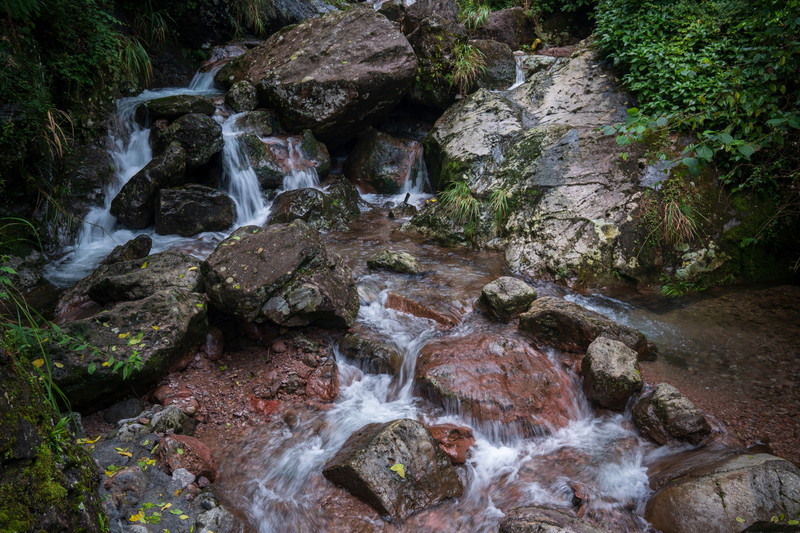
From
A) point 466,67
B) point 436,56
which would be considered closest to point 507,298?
point 466,67

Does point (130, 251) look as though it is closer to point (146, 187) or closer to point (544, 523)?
point (146, 187)

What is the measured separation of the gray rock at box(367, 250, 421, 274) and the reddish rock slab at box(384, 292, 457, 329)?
679 millimetres

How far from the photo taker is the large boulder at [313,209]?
7570 mm

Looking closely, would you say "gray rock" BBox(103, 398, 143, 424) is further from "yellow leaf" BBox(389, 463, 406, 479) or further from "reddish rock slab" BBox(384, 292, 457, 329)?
"reddish rock slab" BBox(384, 292, 457, 329)

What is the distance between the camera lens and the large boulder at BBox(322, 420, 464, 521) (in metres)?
3.03

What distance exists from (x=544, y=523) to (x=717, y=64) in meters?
6.79

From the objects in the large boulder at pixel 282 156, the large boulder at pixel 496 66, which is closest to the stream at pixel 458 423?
the large boulder at pixel 282 156

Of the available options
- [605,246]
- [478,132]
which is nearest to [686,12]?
[478,132]

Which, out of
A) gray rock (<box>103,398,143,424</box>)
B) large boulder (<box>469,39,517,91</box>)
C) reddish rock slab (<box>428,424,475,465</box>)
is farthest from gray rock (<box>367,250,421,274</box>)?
large boulder (<box>469,39,517,91</box>)

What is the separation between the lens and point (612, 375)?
12.7 ft

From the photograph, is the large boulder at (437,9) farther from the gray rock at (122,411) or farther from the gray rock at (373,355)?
the gray rock at (122,411)

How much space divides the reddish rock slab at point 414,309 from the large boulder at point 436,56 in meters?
5.79

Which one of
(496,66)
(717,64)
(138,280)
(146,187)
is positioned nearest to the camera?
(138,280)

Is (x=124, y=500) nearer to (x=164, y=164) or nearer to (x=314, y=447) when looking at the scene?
(x=314, y=447)
